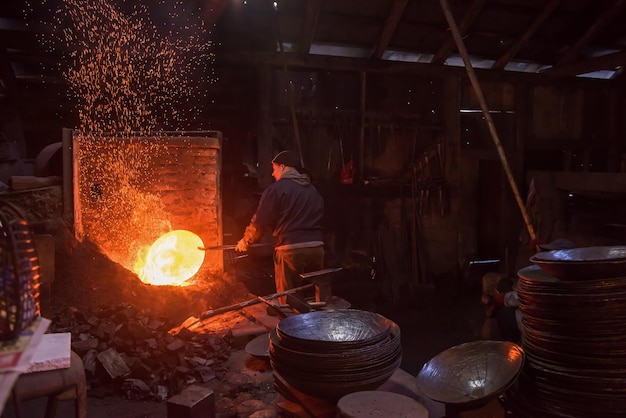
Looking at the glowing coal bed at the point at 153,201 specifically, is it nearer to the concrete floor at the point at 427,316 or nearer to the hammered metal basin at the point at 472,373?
the concrete floor at the point at 427,316

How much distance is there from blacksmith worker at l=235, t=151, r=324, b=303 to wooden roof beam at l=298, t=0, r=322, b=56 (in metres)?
2.87

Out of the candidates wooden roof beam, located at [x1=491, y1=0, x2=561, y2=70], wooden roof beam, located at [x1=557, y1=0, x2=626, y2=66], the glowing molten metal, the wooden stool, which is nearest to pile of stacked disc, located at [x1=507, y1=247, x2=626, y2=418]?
the wooden stool

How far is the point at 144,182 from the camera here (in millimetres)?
7059

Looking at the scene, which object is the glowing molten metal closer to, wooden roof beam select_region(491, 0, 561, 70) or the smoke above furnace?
the smoke above furnace

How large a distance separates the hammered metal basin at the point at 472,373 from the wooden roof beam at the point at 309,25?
6307 millimetres

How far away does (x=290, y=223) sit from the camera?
6.75 meters

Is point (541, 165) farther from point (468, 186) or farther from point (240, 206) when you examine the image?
point (240, 206)

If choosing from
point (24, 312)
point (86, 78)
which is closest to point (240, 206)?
point (86, 78)

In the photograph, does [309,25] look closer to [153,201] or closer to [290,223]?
[290,223]

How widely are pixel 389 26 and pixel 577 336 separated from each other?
7.04m

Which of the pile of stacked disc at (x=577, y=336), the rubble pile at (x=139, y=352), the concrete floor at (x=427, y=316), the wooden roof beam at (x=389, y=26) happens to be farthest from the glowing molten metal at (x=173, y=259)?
the wooden roof beam at (x=389, y=26)

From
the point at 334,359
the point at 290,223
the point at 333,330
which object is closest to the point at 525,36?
the point at 290,223

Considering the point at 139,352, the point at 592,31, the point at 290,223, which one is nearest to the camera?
the point at 139,352

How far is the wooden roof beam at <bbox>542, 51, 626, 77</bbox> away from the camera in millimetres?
9180
